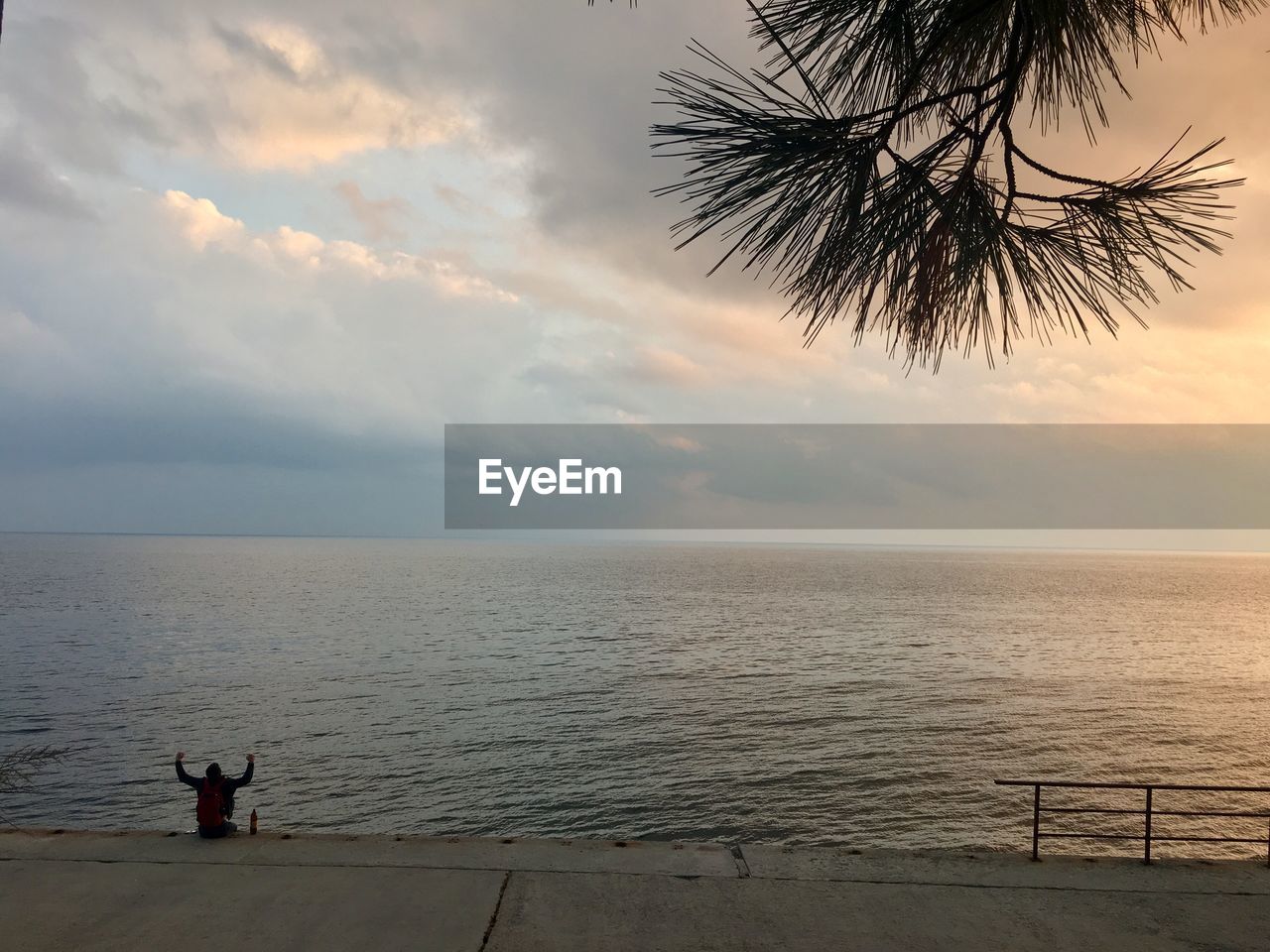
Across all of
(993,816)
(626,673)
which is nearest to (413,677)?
(626,673)

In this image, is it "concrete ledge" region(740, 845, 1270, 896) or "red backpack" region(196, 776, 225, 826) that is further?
"red backpack" region(196, 776, 225, 826)

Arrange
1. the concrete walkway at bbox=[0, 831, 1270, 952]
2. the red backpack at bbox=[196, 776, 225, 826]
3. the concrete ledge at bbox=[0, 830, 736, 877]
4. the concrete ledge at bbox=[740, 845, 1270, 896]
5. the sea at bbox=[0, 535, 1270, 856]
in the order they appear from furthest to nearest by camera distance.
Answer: the sea at bbox=[0, 535, 1270, 856]
the red backpack at bbox=[196, 776, 225, 826]
the concrete ledge at bbox=[0, 830, 736, 877]
the concrete ledge at bbox=[740, 845, 1270, 896]
the concrete walkway at bbox=[0, 831, 1270, 952]

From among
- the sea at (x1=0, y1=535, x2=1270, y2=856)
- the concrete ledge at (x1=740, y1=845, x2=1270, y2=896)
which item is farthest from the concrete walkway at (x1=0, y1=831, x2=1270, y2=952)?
the sea at (x1=0, y1=535, x2=1270, y2=856)

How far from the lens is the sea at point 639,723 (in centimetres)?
2125

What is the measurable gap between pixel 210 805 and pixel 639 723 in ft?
72.1

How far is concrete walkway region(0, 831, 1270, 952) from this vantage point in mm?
7316

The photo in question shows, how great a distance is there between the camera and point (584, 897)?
8156 millimetres

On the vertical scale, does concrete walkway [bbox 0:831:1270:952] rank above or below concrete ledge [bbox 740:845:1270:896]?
above

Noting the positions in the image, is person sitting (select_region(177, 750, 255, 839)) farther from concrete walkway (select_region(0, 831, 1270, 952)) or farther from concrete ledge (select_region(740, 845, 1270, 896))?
concrete ledge (select_region(740, 845, 1270, 896))

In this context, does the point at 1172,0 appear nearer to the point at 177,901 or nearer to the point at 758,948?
the point at 758,948

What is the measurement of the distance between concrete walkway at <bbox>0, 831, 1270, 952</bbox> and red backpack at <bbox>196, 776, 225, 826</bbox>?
27cm

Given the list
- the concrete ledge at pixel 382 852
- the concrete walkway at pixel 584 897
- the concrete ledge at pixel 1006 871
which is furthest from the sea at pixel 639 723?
the concrete ledge at pixel 1006 871

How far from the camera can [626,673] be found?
4097 cm

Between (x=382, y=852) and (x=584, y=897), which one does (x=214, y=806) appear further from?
(x=584, y=897)
